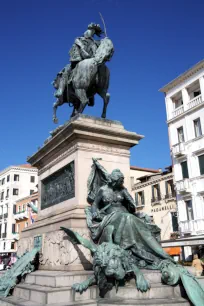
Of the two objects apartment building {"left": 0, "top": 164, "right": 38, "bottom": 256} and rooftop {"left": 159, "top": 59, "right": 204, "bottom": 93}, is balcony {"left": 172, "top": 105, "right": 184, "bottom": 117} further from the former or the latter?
apartment building {"left": 0, "top": 164, "right": 38, "bottom": 256}

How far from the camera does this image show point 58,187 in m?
8.48

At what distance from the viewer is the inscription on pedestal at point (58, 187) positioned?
7785 mm

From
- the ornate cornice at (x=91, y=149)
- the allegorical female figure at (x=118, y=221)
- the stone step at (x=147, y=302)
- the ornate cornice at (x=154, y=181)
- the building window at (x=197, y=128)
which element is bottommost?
the stone step at (x=147, y=302)

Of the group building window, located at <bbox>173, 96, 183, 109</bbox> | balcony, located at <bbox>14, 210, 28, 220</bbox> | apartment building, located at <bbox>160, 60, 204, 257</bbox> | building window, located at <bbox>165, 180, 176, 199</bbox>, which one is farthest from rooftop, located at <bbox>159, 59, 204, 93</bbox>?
balcony, located at <bbox>14, 210, 28, 220</bbox>

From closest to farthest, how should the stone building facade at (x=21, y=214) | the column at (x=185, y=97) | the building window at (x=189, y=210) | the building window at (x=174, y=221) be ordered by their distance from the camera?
the building window at (x=189, y=210), the column at (x=185, y=97), the building window at (x=174, y=221), the stone building facade at (x=21, y=214)

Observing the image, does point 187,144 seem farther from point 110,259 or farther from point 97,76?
point 110,259

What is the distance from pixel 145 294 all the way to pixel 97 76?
18.7 feet

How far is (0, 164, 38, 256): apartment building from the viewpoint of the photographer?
60.1 m

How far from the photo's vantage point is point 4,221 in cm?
6184

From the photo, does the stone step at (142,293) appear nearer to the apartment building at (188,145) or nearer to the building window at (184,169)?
the apartment building at (188,145)

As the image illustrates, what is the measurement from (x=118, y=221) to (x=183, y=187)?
24.2m

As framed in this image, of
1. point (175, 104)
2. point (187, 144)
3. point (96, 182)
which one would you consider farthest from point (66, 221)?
point (175, 104)

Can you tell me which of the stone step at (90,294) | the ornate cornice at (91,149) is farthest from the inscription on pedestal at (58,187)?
the stone step at (90,294)

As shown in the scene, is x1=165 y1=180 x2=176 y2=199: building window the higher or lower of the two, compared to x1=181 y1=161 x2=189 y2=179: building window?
lower
